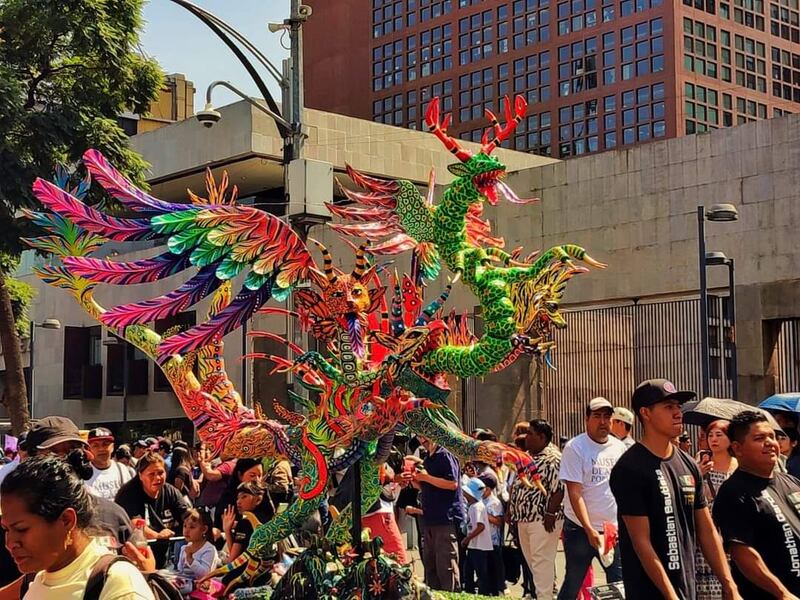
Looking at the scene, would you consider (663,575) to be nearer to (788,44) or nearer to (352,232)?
(352,232)

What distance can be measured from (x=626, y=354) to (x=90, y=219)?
47.5ft

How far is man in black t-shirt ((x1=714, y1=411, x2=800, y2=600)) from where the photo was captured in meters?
5.25

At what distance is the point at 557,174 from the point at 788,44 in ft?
197

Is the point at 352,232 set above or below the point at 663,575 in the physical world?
above

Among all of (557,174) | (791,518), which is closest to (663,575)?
(791,518)

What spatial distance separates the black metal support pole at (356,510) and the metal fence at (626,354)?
12.9 metres

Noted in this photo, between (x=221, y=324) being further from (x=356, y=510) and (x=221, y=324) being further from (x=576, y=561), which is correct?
(x=576, y=561)

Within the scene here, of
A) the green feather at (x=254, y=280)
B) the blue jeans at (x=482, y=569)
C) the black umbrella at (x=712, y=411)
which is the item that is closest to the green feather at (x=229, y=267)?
the green feather at (x=254, y=280)

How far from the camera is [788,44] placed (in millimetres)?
80562

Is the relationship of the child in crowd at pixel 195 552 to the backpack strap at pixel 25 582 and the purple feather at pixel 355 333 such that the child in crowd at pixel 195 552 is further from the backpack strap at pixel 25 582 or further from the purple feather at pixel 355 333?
the backpack strap at pixel 25 582

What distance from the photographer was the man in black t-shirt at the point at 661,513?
532cm

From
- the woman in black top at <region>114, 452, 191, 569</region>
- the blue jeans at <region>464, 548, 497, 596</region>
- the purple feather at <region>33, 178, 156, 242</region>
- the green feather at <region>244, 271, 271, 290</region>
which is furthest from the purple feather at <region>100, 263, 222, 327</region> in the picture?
the blue jeans at <region>464, 548, 497, 596</region>

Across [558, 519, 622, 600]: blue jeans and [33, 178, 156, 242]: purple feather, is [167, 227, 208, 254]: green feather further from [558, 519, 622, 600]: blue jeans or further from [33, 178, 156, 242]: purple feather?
[558, 519, 622, 600]: blue jeans

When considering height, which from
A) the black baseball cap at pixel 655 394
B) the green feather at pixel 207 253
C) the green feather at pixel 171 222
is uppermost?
the green feather at pixel 171 222
